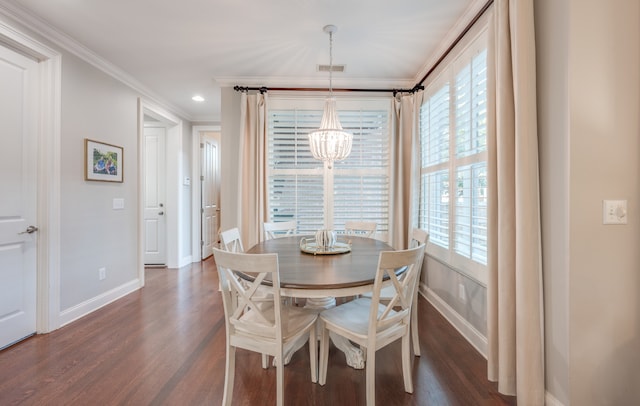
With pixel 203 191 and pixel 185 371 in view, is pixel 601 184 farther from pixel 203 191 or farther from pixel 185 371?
pixel 203 191

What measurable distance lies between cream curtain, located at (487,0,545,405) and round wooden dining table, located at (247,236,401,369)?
0.74m

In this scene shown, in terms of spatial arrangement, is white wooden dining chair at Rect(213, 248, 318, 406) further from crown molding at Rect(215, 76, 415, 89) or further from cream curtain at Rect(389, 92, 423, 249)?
crown molding at Rect(215, 76, 415, 89)

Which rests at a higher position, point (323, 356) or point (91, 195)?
point (91, 195)

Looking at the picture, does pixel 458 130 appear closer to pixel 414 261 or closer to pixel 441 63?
pixel 441 63

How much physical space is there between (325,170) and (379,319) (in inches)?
90.1

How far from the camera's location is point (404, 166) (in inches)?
135

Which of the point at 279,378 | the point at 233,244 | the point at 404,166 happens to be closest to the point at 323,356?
the point at 279,378

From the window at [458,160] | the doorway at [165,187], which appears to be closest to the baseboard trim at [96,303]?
the doorway at [165,187]

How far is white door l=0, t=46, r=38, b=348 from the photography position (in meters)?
2.14

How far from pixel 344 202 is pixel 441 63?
1.82m

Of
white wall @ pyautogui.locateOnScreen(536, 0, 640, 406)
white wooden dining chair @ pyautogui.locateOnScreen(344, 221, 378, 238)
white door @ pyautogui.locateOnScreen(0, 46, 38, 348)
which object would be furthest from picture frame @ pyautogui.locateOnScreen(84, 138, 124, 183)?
white wall @ pyautogui.locateOnScreen(536, 0, 640, 406)

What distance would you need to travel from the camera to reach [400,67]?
3.14 metres

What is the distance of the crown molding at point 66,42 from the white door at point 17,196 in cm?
26

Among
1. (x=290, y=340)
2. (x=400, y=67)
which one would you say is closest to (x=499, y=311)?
(x=290, y=340)
